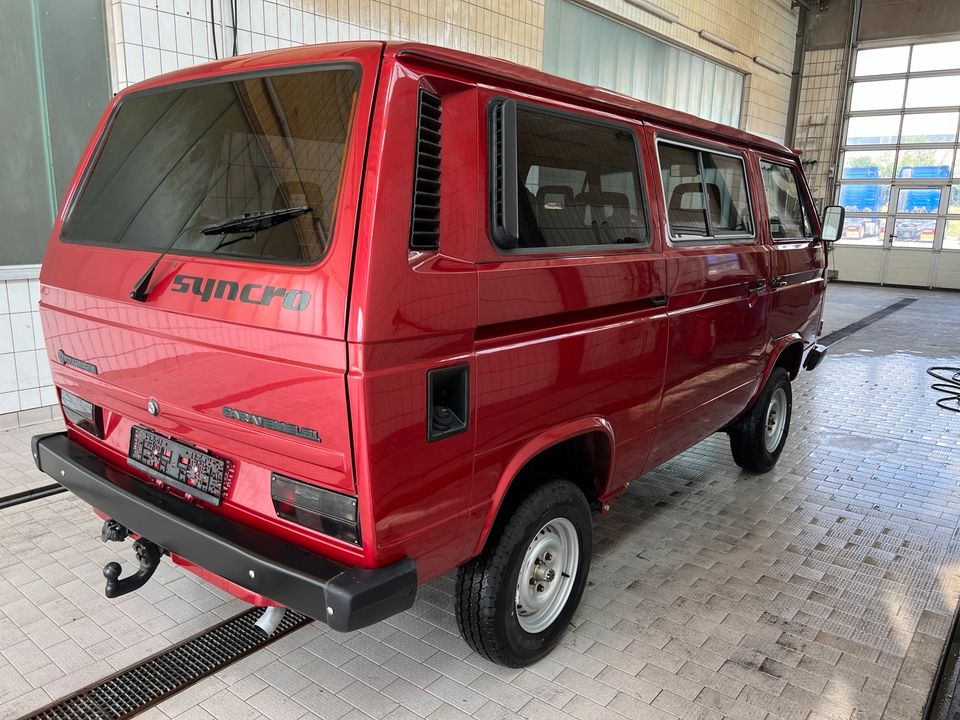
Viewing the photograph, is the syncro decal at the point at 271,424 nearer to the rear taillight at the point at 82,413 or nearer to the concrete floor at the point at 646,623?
the rear taillight at the point at 82,413

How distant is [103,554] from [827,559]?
12.0 ft

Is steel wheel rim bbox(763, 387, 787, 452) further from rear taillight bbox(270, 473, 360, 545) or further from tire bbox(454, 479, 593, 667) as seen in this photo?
rear taillight bbox(270, 473, 360, 545)

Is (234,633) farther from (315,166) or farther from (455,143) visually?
(455,143)

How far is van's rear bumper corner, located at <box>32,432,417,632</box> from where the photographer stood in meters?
1.88

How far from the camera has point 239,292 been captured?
2.04 m

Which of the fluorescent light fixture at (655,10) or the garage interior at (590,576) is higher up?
the fluorescent light fixture at (655,10)

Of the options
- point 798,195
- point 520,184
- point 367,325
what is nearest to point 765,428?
point 798,195

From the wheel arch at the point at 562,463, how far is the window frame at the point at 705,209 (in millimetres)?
961

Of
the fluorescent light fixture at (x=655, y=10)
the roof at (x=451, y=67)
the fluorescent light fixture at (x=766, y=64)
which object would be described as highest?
the fluorescent light fixture at (x=766, y=64)

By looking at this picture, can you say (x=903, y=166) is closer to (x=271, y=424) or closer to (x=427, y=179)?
(x=427, y=179)

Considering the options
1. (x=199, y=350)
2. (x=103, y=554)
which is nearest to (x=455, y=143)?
(x=199, y=350)

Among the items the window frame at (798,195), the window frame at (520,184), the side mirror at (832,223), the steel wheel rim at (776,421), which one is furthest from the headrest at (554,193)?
the side mirror at (832,223)

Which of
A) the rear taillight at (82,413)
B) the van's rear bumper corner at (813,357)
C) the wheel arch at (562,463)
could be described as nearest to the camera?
the wheel arch at (562,463)

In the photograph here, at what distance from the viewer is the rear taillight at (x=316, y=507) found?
6.46 feet
